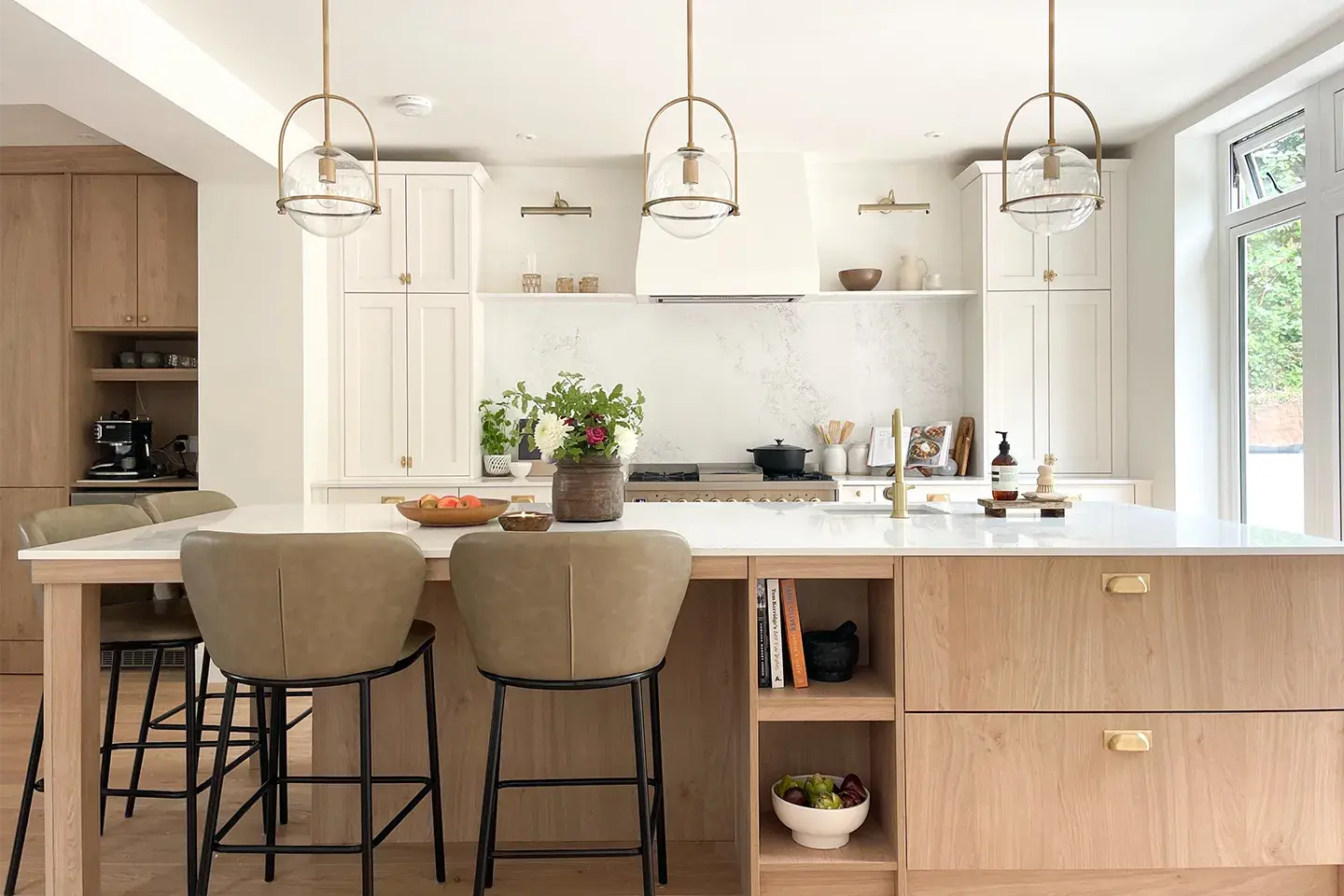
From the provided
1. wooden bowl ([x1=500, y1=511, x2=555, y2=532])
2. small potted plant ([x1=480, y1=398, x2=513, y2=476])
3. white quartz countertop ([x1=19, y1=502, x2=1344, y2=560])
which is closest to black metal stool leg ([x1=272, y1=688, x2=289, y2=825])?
white quartz countertop ([x1=19, y1=502, x2=1344, y2=560])

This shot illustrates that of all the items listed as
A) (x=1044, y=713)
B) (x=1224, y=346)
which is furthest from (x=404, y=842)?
(x=1224, y=346)

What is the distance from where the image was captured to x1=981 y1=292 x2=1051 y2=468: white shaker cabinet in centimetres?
495

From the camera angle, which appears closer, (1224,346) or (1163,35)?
(1163,35)

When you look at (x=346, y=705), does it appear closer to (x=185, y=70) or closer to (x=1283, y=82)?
(x=185, y=70)

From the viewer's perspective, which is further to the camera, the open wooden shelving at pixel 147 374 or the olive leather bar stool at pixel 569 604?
the open wooden shelving at pixel 147 374

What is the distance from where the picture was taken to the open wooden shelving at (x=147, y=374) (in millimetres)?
4723

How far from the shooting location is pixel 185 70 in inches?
138

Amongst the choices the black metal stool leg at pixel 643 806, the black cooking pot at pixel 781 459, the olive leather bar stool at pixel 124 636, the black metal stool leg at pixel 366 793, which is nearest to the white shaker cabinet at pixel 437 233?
the black cooking pot at pixel 781 459

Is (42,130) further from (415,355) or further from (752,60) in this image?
(752,60)

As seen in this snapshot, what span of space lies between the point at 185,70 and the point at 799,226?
111 inches

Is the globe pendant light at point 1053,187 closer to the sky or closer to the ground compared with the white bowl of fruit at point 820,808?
closer to the sky

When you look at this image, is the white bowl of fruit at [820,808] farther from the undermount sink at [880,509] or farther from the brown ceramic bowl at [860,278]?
the brown ceramic bowl at [860,278]

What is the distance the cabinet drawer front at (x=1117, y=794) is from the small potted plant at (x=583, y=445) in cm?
105

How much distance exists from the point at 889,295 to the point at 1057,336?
901 millimetres
